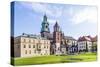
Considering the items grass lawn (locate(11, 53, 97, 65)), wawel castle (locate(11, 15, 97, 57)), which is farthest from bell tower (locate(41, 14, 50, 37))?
grass lawn (locate(11, 53, 97, 65))

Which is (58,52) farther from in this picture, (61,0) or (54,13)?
(61,0)

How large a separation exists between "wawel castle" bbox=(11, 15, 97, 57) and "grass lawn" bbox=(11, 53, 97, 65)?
4cm

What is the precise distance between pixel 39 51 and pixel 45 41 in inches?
4.7

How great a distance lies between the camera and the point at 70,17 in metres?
2.24

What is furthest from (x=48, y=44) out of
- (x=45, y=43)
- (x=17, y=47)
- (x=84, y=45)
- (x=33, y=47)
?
(x=84, y=45)

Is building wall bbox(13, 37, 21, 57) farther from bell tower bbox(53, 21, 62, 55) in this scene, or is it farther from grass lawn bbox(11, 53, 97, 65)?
bell tower bbox(53, 21, 62, 55)

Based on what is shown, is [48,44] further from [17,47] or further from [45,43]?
[17,47]

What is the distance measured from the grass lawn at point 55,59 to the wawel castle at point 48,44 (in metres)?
0.04

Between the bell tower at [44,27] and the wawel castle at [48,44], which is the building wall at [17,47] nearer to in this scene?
the wawel castle at [48,44]

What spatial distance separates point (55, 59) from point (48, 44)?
18 centimetres

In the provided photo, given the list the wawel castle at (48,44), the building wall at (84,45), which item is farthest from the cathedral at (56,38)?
the building wall at (84,45)

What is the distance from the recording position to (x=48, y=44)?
7.03 feet

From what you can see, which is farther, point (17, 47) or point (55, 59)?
point (55, 59)
